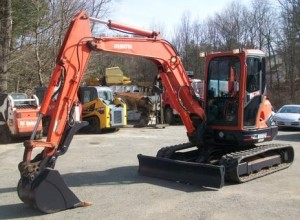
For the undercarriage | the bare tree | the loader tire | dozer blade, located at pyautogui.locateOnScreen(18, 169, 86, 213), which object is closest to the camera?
dozer blade, located at pyautogui.locateOnScreen(18, 169, 86, 213)

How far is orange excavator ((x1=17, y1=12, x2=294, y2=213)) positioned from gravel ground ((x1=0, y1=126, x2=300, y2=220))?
0.33 m

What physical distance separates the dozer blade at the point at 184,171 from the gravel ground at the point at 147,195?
15 centimetres

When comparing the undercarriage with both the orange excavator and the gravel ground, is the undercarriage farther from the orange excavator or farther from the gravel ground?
the gravel ground

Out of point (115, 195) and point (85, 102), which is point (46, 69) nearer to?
point (85, 102)

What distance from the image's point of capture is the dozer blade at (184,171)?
9031 millimetres

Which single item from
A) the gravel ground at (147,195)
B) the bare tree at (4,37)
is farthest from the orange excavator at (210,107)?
the bare tree at (4,37)

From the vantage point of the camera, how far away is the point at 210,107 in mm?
10516

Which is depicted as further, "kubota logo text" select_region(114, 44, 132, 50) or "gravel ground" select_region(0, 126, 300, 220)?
"kubota logo text" select_region(114, 44, 132, 50)

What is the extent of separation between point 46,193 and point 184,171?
322 centimetres

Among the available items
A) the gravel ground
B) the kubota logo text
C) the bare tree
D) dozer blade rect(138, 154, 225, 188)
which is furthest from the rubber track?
the bare tree

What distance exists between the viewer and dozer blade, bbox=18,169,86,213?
7.24 metres

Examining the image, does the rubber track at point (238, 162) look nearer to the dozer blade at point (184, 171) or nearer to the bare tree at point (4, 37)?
the dozer blade at point (184, 171)

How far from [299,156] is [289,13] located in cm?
3726

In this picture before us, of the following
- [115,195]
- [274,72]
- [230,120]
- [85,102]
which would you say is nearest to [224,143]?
[230,120]
